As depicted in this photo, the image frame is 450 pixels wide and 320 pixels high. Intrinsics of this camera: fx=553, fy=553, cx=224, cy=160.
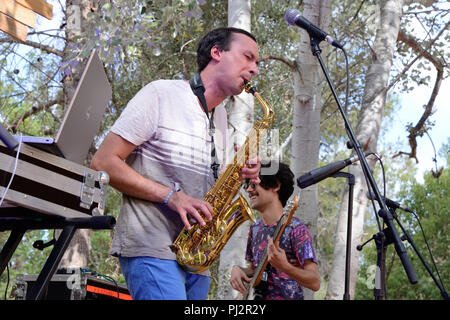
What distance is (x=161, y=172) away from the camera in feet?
8.31

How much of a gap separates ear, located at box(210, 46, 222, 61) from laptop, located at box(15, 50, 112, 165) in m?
0.60

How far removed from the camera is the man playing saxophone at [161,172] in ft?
7.81

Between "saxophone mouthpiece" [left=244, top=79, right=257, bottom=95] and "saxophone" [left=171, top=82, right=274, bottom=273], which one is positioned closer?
"saxophone" [left=171, top=82, right=274, bottom=273]

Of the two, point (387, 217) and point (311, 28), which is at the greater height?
point (311, 28)

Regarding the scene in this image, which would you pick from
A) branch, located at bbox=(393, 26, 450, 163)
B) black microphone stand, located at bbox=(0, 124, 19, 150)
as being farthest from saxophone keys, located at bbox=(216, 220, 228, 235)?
branch, located at bbox=(393, 26, 450, 163)

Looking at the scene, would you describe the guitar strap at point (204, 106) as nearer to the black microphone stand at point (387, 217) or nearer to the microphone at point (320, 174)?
the microphone at point (320, 174)

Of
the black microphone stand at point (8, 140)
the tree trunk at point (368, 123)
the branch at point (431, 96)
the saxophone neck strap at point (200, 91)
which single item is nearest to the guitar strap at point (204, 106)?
the saxophone neck strap at point (200, 91)

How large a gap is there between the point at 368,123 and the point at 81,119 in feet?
16.0

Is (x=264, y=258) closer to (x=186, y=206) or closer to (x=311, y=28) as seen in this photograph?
(x=186, y=206)

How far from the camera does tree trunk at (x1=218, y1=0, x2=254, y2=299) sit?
5.09 metres

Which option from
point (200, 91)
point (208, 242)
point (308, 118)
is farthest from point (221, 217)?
point (308, 118)

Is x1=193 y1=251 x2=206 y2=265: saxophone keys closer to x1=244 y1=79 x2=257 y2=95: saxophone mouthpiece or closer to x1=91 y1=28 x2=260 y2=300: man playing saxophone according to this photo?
x1=91 y1=28 x2=260 y2=300: man playing saxophone
